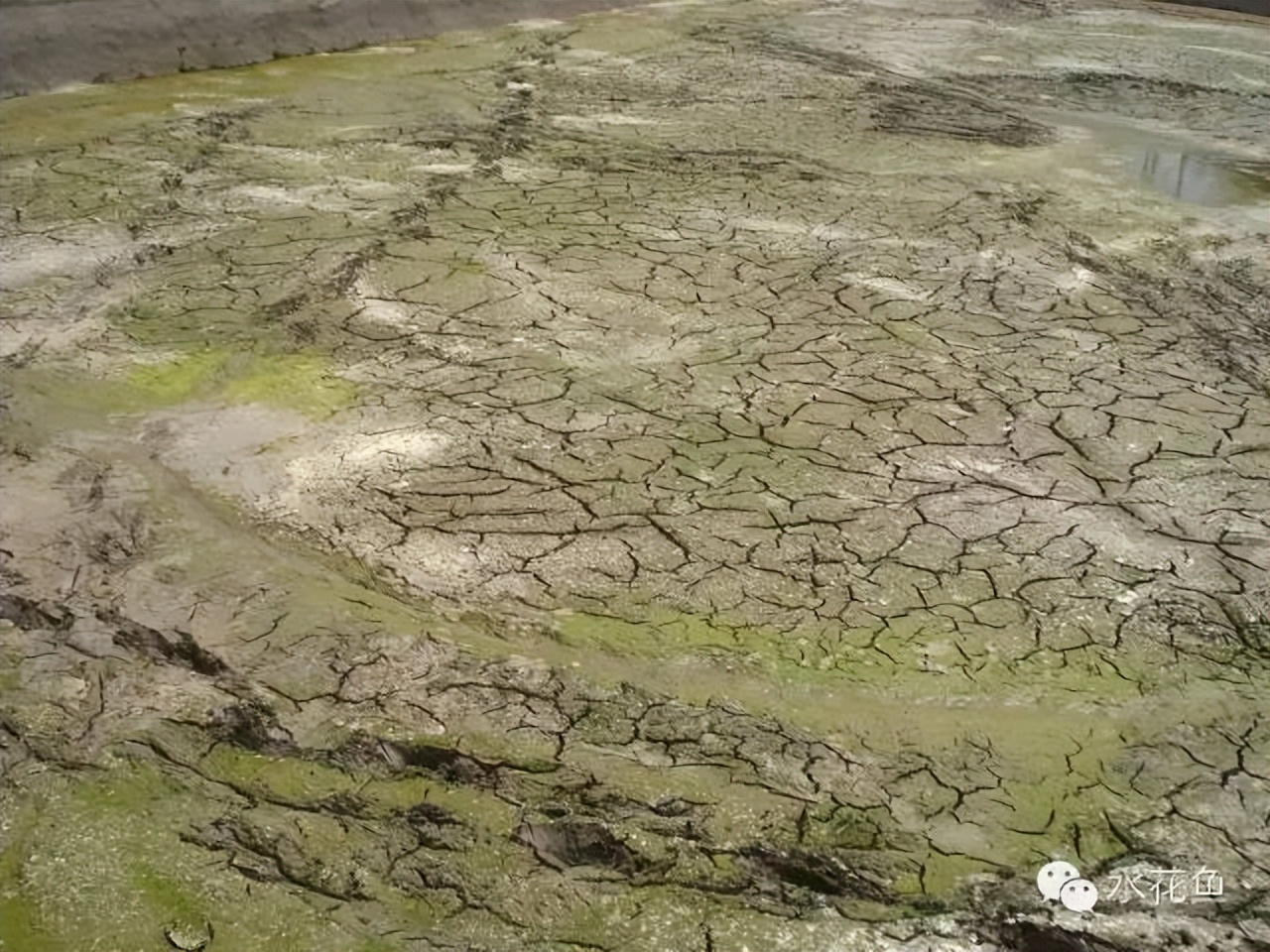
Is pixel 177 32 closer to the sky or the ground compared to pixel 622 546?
closer to the sky

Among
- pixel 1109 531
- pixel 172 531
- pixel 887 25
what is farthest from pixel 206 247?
pixel 887 25

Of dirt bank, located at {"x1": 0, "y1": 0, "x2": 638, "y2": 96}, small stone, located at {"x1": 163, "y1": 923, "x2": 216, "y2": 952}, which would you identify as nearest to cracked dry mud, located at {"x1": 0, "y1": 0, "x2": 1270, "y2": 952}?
small stone, located at {"x1": 163, "y1": 923, "x2": 216, "y2": 952}

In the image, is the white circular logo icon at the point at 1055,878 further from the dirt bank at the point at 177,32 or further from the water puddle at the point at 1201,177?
the dirt bank at the point at 177,32

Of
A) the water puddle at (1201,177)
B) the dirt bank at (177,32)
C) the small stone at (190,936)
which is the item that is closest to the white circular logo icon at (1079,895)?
the small stone at (190,936)

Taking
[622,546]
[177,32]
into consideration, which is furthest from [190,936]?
[177,32]

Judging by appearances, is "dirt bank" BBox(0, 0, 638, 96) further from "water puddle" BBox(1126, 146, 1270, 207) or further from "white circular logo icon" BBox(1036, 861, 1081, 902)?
"white circular logo icon" BBox(1036, 861, 1081, 902)

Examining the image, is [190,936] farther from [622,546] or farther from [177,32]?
[177,32]
